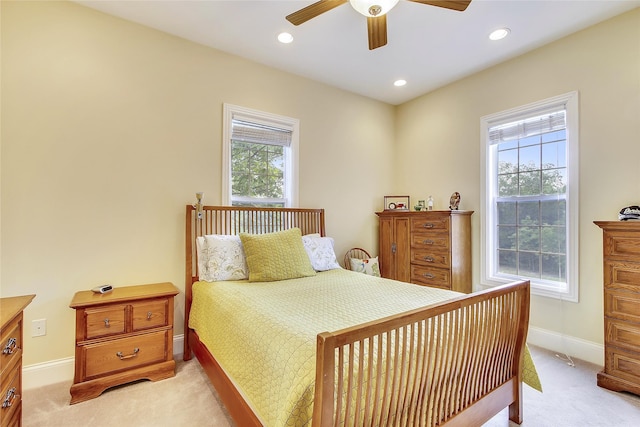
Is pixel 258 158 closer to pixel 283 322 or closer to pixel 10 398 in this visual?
pixel 283 322

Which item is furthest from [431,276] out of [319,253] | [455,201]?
[319,253]

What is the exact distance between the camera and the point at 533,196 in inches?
121

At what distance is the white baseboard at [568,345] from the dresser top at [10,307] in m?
3.95

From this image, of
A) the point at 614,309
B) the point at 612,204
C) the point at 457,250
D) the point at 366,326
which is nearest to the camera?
the point at 366,326

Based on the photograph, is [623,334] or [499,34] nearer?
[623,334]

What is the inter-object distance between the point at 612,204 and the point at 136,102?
4206 millimetres

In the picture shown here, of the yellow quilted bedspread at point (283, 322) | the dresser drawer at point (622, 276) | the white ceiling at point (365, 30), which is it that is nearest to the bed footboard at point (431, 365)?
the yellow quilted bedspread at point (283, 322)

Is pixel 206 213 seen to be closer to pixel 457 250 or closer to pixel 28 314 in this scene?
pixel 28 314

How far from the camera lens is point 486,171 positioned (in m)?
3.37

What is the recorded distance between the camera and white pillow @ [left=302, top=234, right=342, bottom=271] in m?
2.98

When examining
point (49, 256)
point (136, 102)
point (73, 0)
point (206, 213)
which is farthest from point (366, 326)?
point (73, 0)

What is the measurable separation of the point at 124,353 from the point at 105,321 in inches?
11.1

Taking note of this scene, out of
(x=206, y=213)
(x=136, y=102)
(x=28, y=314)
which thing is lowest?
(x=28, y=314)

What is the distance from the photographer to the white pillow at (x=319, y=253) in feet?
9.78
